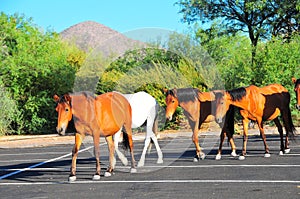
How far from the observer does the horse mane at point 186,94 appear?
13.9 metres

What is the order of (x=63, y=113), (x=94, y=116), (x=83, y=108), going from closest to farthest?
(x=63, y=113)
(x=83, y=108)
(x=94, y=116)

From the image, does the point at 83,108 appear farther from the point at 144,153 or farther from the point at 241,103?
the point at 241,103

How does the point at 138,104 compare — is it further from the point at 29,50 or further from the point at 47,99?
the point at 29,50

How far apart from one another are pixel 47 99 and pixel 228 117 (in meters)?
16.7

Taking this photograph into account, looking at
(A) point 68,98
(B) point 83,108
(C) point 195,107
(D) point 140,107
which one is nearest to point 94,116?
(B) point 83,108

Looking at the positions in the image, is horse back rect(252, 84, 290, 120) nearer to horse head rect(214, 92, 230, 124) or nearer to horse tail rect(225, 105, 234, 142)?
horse tail rect(225, 105, 234, 142)

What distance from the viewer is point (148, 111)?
1381cm

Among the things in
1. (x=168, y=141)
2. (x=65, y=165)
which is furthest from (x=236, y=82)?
(x=65, y=165)

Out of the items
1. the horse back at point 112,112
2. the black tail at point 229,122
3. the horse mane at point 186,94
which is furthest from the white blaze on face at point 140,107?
the black tail at point 229,122

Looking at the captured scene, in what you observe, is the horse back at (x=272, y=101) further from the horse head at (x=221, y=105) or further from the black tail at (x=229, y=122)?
the horse head at (x=221, y=105)

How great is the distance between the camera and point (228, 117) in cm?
1524

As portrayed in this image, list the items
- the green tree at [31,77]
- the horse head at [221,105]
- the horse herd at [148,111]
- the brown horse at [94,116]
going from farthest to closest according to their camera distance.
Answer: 1. the green tree at [31,77]
2. the horse head at [221,105]
3. the horse herd at [148,111]
4. the brown horse at [94,116]

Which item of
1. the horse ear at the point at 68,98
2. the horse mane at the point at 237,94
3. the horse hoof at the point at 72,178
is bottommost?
the horse hoof at the point at 72,178

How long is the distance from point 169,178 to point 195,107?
10.5ft
